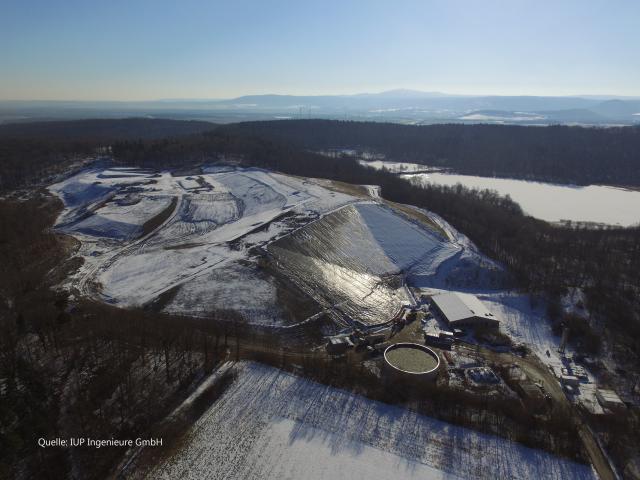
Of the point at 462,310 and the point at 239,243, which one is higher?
the point at 239,243

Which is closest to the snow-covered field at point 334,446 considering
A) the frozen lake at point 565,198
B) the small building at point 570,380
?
the small building at point 570,380

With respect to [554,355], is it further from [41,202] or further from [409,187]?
[41,202]

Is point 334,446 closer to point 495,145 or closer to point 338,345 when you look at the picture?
point 338,345

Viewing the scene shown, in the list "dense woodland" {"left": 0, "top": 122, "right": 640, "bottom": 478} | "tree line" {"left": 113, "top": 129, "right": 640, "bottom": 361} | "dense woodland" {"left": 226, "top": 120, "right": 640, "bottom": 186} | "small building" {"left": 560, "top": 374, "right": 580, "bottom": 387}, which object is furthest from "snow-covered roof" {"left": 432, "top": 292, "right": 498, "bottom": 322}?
"dense woodland" {"left": 226, "top": 120, "right": 640, "bottom": 186}

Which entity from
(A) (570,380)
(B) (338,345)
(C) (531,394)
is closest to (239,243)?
(B) (338,345)

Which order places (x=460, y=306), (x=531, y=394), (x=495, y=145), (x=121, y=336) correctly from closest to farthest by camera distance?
(x=531, y=394), (x=121, y=336), (x=460, y=306), (x=495, y=145)

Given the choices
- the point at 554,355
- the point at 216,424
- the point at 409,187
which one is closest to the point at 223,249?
the point at 216,424

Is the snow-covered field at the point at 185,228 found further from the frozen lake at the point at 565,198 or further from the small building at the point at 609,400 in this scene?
the frozen lake at the point at 565,198
